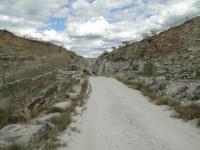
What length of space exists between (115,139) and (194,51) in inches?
1157

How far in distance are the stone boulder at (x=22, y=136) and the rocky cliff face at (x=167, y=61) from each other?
913cm

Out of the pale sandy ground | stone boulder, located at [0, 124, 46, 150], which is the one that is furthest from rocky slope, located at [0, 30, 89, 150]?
the pale sandy ground

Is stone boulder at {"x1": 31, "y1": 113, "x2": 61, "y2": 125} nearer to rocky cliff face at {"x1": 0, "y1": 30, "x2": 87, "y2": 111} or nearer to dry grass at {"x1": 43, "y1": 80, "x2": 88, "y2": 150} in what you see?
dry grass at {"x1": 43, "y1": 80, "x2": 88, "y2": 150}

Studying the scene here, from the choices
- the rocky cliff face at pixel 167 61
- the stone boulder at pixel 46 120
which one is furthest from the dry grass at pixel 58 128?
the rocky cliff face at pixel 167 61

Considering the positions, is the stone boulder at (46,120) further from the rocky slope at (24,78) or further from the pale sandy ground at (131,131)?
the rocky slope at (24,78)

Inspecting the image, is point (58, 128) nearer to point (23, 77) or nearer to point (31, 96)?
point (31, 96)

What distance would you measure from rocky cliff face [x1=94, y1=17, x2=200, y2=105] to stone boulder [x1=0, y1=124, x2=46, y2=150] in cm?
913

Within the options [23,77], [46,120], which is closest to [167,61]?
[23,77]

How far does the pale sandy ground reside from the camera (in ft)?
31.1

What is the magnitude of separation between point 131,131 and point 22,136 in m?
3.89

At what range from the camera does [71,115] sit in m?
14.6

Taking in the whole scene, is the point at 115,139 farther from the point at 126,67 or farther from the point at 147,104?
the point at 126,67

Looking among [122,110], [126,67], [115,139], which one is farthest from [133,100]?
[126,67]

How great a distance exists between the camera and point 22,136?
30.1 ft
